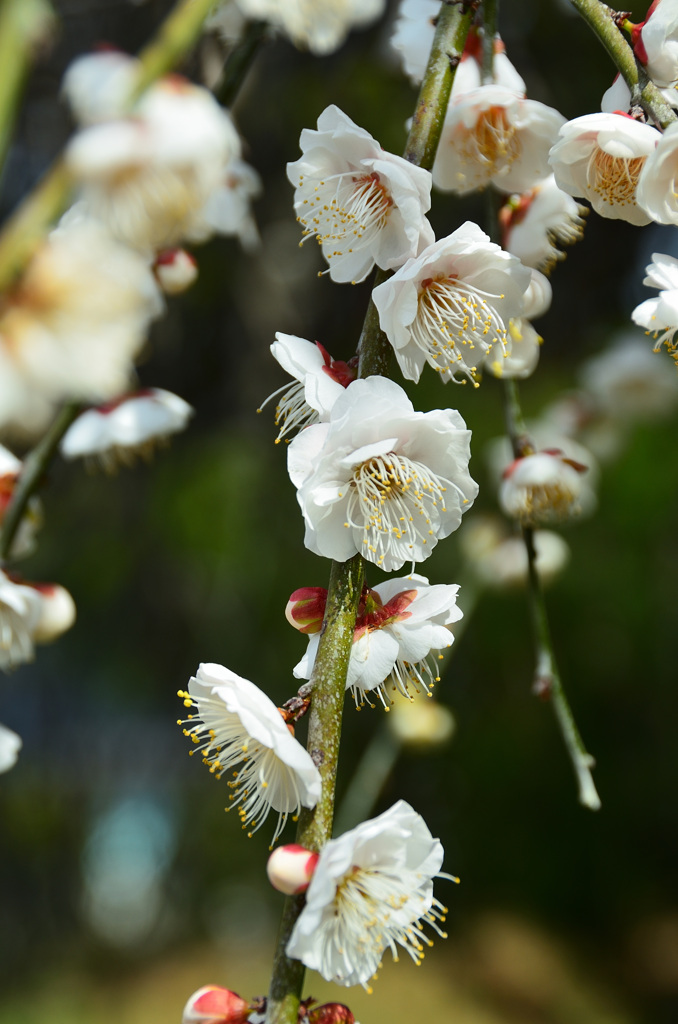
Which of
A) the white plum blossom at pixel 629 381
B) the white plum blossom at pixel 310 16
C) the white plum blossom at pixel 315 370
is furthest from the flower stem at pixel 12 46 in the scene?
the white plum blossom at pixel 629 381

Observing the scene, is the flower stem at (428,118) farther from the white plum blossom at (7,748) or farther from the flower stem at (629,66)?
the white plum blossom at (7,748)

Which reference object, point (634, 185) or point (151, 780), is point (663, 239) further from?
point (151, 780)

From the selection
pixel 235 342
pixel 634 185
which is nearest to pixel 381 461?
pixel 634 185

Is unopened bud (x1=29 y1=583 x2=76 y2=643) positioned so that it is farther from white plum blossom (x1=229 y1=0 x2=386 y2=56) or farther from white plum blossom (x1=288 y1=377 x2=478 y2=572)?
white plum blossom (x1=229 y1=0 x2=386 y2=56)

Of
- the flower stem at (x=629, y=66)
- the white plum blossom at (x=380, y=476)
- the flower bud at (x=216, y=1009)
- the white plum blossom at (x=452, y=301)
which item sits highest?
the flower stem at (x=629, y=66)

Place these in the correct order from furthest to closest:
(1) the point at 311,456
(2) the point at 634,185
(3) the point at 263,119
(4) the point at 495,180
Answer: (3) the point at 263,119, (4) the point at 495,180, (2) the point at 634,185, (1) the point at 311,456

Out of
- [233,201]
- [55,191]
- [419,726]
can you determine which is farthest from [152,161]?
[419,726]
